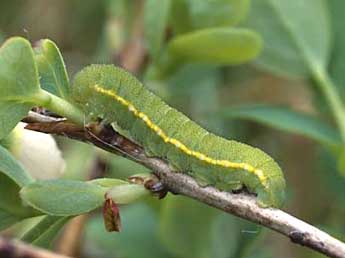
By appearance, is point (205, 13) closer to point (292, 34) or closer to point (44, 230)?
point (292, 34)

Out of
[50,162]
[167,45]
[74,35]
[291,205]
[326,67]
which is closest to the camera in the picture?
[50,162]

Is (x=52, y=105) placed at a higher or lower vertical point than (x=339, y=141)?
higher

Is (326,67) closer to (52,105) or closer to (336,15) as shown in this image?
(336,15)

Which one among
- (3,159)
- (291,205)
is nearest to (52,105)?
(3,159)

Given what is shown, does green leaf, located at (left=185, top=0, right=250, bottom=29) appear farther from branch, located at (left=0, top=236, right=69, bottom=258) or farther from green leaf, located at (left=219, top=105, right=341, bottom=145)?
branch, located at (left=0, top=236, right=69, bottom=258)

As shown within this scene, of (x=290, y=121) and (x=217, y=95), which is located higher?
(x=290, y=121)

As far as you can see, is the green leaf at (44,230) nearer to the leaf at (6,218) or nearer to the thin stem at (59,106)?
the leaf at (6,218)

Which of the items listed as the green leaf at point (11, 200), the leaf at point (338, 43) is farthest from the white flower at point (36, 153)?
the leaf at point (338, 43)

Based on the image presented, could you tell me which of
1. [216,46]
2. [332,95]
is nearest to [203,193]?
[216,46]

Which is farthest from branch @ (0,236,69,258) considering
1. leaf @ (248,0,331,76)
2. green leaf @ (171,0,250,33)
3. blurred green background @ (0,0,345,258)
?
leaf @ (248,0,331,76)
